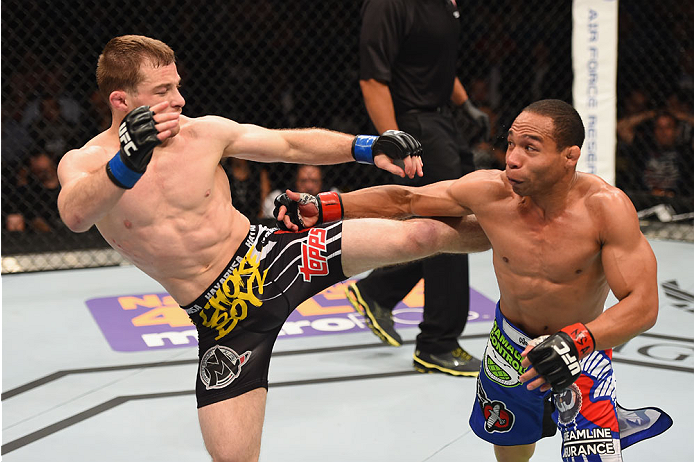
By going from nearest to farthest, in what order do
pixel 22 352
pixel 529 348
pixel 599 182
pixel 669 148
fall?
pixel 529 348, pixel 599 182, pixel 22 352, pixel 669 148

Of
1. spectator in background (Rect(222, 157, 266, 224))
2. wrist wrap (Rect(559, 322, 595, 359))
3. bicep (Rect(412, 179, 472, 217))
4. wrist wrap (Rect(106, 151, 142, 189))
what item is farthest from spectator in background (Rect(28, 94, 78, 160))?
wrist wrap (Rect(559, 322, 595, 359))

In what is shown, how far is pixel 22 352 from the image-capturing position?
3.81 m

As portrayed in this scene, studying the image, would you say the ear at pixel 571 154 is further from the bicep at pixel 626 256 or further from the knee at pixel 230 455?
the knee at pixel 230 455

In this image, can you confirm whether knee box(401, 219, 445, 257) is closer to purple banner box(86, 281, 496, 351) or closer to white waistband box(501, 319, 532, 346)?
white waistband box(501, 319, 532, 346)

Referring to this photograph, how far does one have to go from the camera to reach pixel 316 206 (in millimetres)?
2402

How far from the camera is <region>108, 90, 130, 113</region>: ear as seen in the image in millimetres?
2062

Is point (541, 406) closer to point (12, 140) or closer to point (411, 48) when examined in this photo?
point (411, 48)

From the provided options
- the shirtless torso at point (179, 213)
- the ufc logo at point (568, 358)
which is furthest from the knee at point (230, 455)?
the ufc logo at point (568, 358)

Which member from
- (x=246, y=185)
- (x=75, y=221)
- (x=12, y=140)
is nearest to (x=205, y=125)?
(x=75, y=221)

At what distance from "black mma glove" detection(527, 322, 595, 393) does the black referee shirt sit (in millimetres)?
1822

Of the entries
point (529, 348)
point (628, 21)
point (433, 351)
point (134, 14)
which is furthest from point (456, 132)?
point (628, 21)

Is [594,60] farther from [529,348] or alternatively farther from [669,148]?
[529,348]

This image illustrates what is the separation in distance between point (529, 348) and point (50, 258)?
13.5 feet

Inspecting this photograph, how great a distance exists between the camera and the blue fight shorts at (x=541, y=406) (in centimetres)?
197
